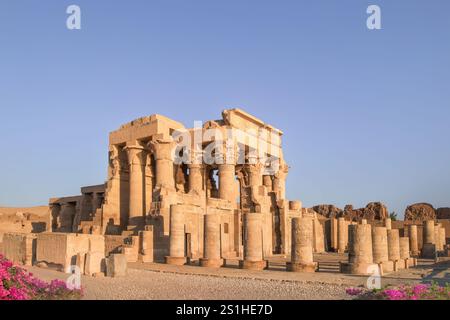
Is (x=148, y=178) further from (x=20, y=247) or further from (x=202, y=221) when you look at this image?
(x=20, y=247)

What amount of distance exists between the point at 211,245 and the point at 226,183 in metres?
10.1

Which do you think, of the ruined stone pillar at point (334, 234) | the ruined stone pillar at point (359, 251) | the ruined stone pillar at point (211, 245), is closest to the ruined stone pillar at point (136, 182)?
the ruined stone pillar at point (211, 245)

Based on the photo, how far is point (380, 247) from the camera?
62.9 feet

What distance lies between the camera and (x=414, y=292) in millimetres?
8781

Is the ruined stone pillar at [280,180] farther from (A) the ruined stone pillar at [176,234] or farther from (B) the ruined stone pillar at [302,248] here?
(B) the ruined stone pillar at [302,248]

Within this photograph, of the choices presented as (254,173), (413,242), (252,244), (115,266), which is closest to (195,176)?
(254,173)

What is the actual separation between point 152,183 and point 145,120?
4.83m

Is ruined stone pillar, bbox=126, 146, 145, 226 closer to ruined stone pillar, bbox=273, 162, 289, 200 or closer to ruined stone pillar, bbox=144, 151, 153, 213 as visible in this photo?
ruined stone pillar, bbox=144, 151, 153, 213

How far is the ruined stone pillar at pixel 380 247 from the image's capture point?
1903 centimetres

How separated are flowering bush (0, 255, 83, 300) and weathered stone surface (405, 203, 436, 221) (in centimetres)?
5645

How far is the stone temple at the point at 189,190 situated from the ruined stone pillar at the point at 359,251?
30.2 feet
